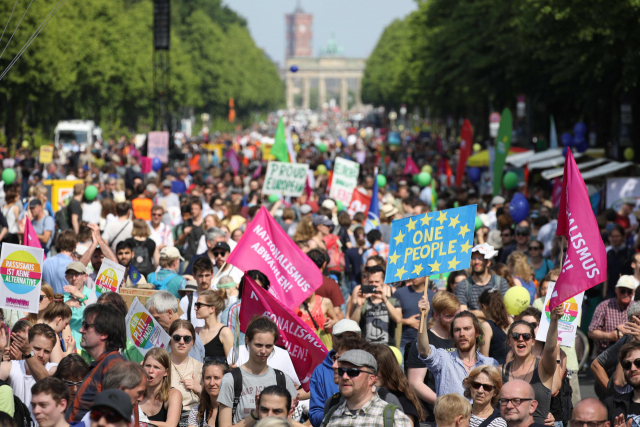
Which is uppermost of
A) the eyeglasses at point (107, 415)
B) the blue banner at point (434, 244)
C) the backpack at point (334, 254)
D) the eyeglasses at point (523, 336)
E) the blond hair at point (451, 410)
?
the blue banner at point (434, 244)

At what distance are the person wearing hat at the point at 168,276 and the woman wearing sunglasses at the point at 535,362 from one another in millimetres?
3645

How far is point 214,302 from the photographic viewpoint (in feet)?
23.0

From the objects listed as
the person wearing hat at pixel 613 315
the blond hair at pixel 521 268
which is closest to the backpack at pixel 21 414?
the person wearing hat at pixel 613 315

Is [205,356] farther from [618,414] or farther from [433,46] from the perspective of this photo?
[433,46]

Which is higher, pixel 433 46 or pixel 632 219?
pixel 433 46

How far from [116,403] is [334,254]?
7785 mm

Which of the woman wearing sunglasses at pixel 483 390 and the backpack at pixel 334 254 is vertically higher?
the woman wearing sunglasses at pixel 483 390

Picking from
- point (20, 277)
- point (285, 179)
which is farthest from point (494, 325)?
point (285, 179)

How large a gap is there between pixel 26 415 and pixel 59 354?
94cm

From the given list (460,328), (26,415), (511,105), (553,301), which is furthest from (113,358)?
(511,105)

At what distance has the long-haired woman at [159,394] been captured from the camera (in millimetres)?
5711

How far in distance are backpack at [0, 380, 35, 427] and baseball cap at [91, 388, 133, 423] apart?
1.34 meters

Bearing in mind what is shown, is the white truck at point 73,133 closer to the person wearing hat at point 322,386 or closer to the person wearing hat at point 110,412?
the person wearing hat at point 322,386

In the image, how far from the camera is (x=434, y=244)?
7059 millimetres
